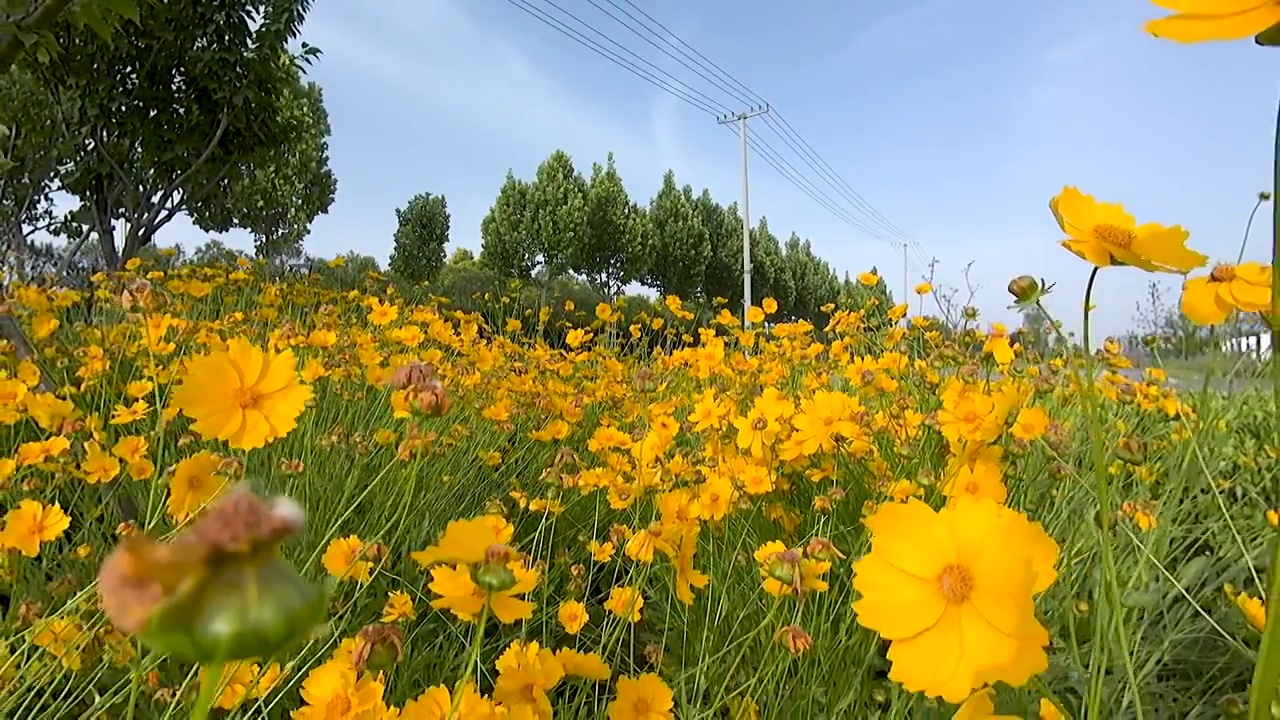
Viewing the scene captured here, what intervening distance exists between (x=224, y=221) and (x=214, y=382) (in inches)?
432

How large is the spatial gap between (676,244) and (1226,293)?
1953cm

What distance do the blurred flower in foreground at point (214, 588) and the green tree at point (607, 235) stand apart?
57.6ft

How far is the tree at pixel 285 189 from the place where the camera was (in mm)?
7258

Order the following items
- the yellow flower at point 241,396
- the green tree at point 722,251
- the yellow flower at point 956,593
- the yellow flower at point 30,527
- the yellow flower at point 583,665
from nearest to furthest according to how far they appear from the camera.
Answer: the yellow flower at point 956,593 → the yellow flower at point 583,665 → the yellow flower at point 241,396 → the yellow flower at point 30,527 → the green tree at point 722,251

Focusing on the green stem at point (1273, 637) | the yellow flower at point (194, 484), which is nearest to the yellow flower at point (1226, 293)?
the green stem at point (1273, 637)

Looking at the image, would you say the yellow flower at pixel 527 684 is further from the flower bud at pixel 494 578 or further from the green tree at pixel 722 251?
the green tree at pixel 722 251

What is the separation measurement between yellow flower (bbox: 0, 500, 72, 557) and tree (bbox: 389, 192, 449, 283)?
18.3m

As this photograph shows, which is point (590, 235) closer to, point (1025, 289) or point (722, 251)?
point (722, 251)

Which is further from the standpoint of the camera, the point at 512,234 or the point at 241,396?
the point at 512,234

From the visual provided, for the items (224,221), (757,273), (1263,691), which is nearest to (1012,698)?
(1263,691)

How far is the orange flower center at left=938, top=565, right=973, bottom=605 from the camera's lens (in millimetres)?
506

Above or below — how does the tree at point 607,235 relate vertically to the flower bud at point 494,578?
above

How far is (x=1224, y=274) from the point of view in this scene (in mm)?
569

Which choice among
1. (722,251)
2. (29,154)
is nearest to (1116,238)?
(29,154)
